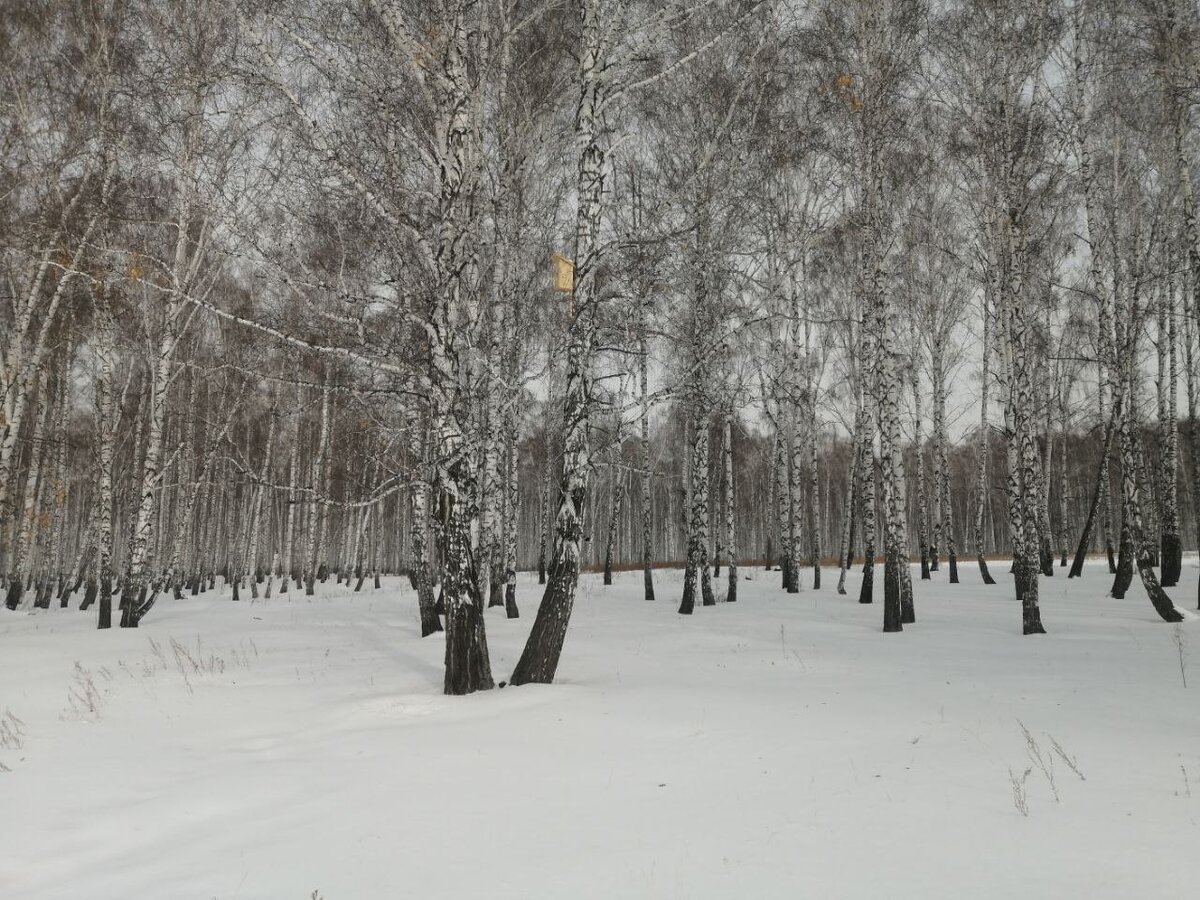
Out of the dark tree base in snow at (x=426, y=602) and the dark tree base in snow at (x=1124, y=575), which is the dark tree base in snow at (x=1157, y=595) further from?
the dark tree base in snow at (x=426, y=602)

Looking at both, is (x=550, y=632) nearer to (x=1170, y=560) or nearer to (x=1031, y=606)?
(x=1031, y=606)

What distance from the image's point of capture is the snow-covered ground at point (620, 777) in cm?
323

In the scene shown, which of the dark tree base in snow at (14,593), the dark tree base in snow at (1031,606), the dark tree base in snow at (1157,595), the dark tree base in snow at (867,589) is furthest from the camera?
the dark tree base in snow at (14,593)

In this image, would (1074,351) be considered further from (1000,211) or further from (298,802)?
(298,802)

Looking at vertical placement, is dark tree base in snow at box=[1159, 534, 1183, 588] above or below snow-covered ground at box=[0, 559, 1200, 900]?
above

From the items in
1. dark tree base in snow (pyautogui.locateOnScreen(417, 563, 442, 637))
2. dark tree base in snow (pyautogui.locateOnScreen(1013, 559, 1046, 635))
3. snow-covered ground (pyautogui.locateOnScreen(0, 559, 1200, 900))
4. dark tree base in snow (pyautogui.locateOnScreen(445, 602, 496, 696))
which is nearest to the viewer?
snow-covered ground (pyautogui.locateOnScreen(0, 559, 1200, 900))

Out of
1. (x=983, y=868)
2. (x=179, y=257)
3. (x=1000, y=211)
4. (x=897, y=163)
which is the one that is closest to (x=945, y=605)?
(x=1000, y=211)

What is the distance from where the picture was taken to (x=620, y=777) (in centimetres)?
443

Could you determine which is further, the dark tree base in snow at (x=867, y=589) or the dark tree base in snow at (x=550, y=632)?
the dark tree base in snow at (x=867, y=589)

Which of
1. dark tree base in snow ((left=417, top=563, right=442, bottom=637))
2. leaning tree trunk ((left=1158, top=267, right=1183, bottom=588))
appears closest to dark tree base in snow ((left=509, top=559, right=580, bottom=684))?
dark tree base in snow ((left=417, top=563, right=442, bottom=637))

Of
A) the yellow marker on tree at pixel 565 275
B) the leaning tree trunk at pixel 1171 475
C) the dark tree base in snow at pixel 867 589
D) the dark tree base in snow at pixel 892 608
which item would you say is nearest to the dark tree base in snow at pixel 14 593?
the yellow marker on tree at pixel 565 275

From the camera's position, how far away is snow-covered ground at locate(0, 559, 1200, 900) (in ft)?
10.6

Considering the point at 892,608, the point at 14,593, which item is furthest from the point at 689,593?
the point at 14,593

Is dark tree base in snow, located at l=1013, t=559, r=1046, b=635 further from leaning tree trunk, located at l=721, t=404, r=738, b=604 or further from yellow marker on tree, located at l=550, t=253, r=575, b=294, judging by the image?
yellow marker on tree, located at l=550, t=253, r=575, b=294
